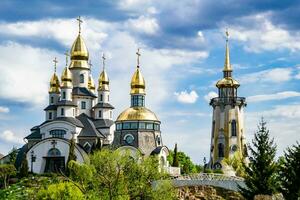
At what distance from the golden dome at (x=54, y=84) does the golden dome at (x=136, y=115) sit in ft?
31.6

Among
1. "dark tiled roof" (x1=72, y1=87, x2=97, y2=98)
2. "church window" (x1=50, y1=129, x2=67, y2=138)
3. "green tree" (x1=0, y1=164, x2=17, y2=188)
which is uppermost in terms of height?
"dark tiled roof" (x1=72, y1=87, x2=97, y2=98)

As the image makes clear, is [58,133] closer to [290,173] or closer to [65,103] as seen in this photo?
[65,103]

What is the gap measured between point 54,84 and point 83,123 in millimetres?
7170

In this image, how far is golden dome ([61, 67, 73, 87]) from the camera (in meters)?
61.6

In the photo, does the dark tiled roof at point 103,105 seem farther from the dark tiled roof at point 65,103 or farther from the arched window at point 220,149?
the arched window at point 220,149

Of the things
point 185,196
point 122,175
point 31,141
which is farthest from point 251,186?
point 31,141

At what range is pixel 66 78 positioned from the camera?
203 ft

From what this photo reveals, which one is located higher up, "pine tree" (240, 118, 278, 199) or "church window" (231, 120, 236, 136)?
"church window" (231, 120, 236, 136)

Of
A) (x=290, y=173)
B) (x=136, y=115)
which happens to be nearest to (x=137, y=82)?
(x=136, y=115)

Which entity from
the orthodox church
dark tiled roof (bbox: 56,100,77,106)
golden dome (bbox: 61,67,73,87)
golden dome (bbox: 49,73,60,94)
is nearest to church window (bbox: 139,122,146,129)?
the orthodox church

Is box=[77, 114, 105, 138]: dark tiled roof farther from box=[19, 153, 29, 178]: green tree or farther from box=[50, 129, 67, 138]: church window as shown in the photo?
box=[19, 153, 29, 178]: green tree

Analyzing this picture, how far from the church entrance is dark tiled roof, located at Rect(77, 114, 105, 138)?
332cm

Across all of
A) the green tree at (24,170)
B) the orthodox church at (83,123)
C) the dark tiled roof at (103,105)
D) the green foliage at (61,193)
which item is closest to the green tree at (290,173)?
the green foliage at (61,193)

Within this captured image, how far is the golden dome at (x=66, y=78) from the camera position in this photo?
61.6 m
